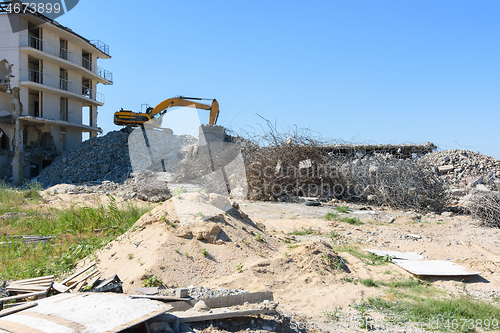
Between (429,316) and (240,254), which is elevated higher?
(240,254)

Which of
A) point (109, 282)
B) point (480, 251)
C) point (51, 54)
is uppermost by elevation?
point (51, 54)

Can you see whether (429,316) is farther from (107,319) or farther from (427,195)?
(427,195)

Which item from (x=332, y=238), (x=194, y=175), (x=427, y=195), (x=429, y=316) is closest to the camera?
(x=429, y=316)

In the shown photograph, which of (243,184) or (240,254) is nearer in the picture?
(240,254)

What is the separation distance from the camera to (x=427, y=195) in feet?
34.9

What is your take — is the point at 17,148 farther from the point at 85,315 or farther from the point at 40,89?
the point at 85,315

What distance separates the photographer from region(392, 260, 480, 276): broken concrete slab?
15.3 ft

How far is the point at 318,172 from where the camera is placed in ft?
40.2

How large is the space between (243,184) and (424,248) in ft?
25.0

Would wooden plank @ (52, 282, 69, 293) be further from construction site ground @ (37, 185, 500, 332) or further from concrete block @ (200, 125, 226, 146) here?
concrete block @ (200, 125, 226, 146)

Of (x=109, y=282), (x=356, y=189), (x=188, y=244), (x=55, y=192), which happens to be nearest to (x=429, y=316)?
(x=188, y=244)

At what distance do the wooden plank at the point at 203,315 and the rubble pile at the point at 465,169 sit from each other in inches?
456

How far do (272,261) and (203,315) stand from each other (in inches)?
79.4

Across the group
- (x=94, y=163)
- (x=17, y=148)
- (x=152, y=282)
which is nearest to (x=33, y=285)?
(x=152, y=282)
